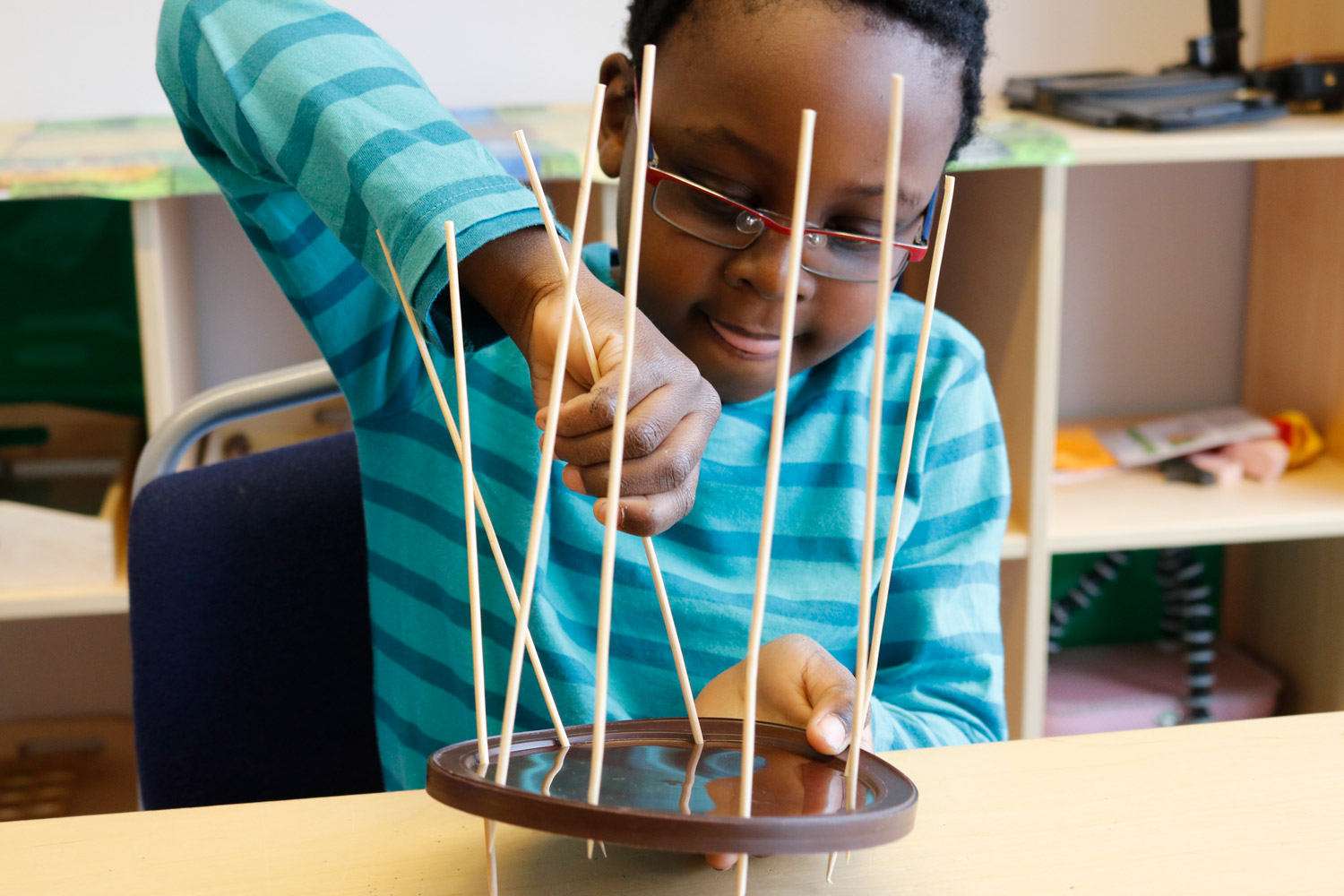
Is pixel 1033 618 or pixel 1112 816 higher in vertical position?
pixel 1112 816

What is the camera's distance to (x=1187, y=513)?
132 centimetres

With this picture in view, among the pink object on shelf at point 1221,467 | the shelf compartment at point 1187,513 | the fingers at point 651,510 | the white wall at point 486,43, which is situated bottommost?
the shelf compartment at point 1187,513

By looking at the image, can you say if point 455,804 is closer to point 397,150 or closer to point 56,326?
point 397,150

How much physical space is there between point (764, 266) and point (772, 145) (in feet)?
0.19

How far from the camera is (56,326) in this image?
1.41m

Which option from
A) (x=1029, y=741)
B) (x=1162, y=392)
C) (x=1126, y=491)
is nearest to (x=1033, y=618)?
(x=1126, y=491)

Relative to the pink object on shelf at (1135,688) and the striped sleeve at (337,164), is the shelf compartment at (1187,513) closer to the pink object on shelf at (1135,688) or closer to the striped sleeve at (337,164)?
the pink object on shelf at (1135,688)

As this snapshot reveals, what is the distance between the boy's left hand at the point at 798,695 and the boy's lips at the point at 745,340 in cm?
19

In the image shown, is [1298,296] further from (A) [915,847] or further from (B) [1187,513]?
(A) [915,847]

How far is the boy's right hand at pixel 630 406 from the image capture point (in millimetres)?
385

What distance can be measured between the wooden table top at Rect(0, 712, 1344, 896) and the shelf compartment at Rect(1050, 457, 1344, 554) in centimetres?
81

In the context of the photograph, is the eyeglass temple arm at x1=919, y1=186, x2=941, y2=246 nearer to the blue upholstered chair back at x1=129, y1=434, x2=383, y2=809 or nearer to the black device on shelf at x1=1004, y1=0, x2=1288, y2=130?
the blue upholstered chair back at x1=129, y1=434, x2=383, y2=809

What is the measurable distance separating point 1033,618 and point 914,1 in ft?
2.84

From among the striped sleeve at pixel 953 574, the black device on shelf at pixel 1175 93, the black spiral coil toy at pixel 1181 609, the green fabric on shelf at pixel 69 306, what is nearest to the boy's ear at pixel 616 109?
the striped sleeve at pixel 953 574
